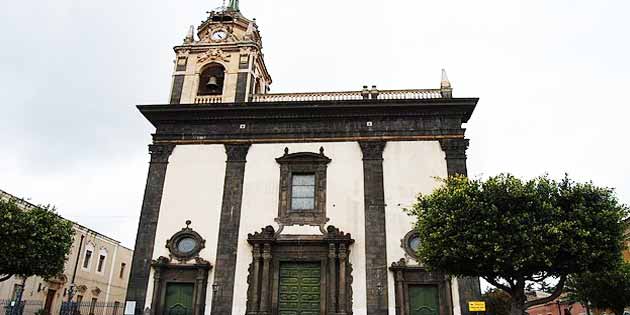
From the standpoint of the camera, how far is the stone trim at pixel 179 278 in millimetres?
15960

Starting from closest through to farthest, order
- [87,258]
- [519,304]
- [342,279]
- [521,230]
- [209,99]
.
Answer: [521,230], [519,304], [342,279], [209,99], [87,258]

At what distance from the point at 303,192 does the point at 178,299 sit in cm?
567

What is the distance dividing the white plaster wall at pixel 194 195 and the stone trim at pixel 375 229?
210 inches

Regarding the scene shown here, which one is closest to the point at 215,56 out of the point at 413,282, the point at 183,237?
the point at 183,237

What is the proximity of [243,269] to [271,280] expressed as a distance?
1.05 meters

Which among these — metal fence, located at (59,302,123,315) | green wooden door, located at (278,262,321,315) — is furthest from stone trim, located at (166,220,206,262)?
metal fence, located at (59,302,123,315)

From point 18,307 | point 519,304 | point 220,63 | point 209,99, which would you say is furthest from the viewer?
point 18,307

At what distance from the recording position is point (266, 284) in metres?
15.8

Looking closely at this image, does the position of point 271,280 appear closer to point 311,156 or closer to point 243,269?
point 243,269

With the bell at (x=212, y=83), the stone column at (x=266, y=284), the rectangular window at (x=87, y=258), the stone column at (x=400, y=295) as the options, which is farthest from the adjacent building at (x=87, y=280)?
the stone column at (x=400, y=295)

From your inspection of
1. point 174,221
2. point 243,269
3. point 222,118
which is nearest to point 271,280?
point 243,269

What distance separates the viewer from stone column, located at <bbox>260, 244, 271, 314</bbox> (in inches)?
610

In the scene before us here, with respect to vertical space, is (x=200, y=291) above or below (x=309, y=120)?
below

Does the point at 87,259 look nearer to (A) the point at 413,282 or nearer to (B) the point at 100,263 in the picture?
(B) the point at 100,263
